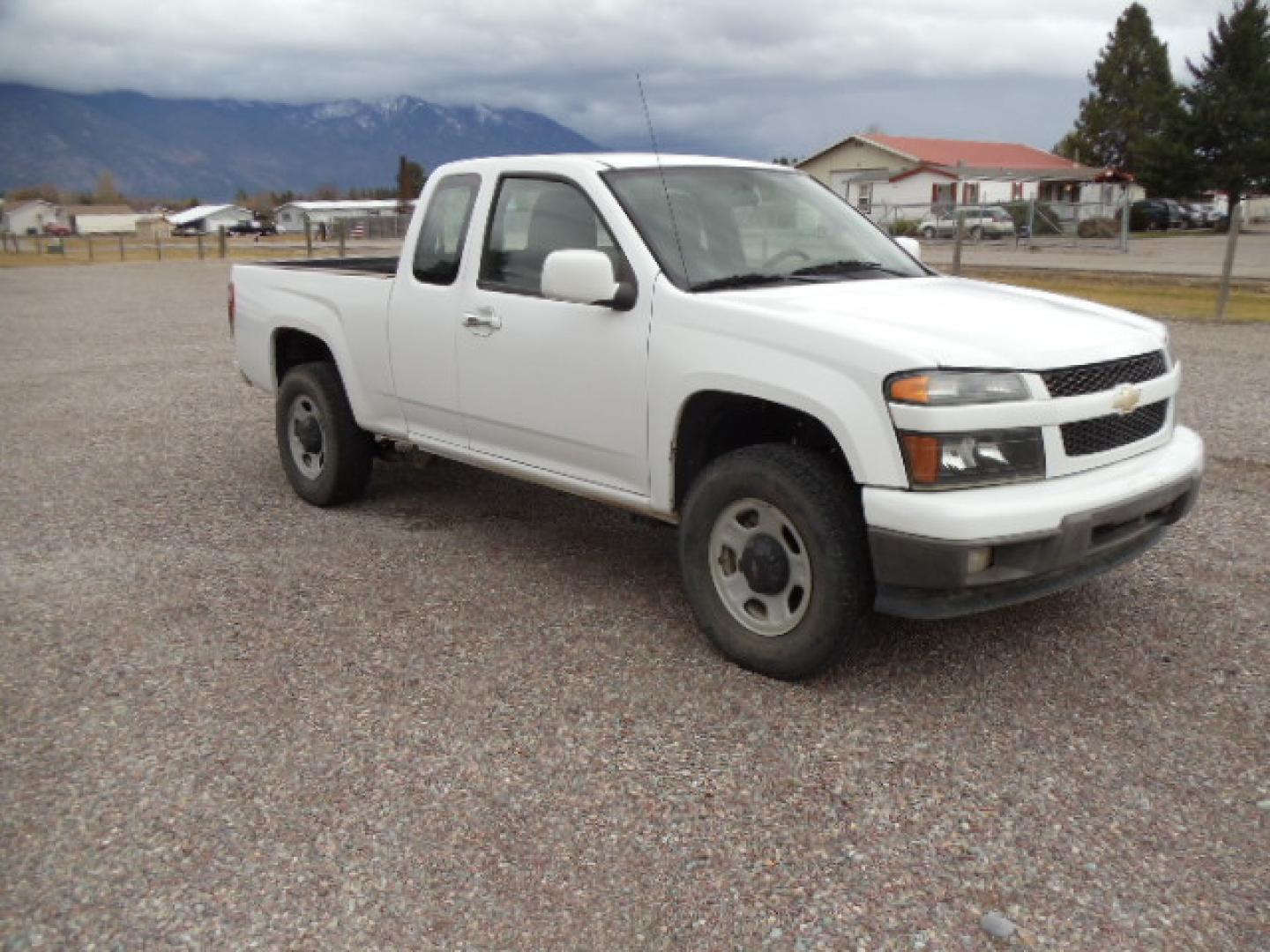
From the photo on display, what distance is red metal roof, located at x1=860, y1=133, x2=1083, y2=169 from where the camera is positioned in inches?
2783

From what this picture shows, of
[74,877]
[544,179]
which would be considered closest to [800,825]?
[74,877]

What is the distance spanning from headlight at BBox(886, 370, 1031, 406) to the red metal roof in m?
68.7

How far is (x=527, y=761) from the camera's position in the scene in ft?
11.4

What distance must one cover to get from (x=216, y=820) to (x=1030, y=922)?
216cm

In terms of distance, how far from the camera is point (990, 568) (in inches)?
138

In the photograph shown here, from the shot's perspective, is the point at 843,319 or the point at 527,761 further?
the point at 843,319

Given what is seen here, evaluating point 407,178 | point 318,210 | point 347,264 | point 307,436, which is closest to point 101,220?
point 318,210

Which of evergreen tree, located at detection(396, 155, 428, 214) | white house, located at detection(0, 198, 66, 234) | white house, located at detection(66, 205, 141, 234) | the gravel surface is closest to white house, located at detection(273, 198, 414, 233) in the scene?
evergreen tree, located at detection(396, 155, 428, 214)

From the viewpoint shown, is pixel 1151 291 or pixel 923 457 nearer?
Result: pixel 923 457

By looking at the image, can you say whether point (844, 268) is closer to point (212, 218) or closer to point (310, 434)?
point (310, 434)

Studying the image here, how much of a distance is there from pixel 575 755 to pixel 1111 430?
210 cm

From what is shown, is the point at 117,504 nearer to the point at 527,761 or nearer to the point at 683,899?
the point at 527,761

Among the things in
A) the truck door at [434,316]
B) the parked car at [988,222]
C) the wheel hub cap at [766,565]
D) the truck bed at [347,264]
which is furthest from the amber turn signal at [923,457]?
the parked car at [988,222]

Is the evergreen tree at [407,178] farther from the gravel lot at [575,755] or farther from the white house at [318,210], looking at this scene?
the gravel lot at [575,755]
